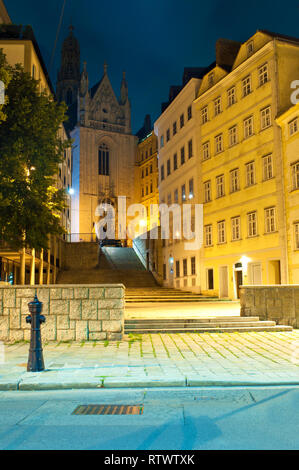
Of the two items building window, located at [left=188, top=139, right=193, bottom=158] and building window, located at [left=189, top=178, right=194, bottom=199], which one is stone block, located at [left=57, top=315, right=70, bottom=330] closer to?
building window, located at [left=189, top=178, right=194, bottom=199]

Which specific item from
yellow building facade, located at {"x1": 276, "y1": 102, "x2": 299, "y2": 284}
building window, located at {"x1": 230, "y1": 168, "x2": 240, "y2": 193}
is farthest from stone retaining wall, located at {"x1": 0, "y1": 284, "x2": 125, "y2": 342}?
building window, located at {"x1": 230, "y1": 168, "x2": 240, "y2": 193}

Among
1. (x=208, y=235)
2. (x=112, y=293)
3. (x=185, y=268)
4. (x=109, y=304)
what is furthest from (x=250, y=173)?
(x=109, y=304)

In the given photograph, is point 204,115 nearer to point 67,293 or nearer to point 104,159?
point 67,293

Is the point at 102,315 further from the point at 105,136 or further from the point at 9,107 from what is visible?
the point at 105,136

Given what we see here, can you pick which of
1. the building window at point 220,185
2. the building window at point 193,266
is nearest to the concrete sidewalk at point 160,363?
the building window at point 220,185

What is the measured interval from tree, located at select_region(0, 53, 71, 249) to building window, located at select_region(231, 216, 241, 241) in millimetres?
17173

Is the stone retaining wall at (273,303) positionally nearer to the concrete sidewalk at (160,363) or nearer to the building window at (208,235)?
the concrete sidewalk at (160,363)

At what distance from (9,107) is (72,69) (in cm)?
10201

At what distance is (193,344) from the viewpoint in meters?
11.0

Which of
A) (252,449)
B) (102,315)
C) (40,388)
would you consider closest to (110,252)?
(102,315)

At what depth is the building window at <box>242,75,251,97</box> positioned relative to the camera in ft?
99.7

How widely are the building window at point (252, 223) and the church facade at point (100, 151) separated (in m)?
43.0

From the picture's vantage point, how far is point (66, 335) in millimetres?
11766

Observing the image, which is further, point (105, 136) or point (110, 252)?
point (105, 136)
